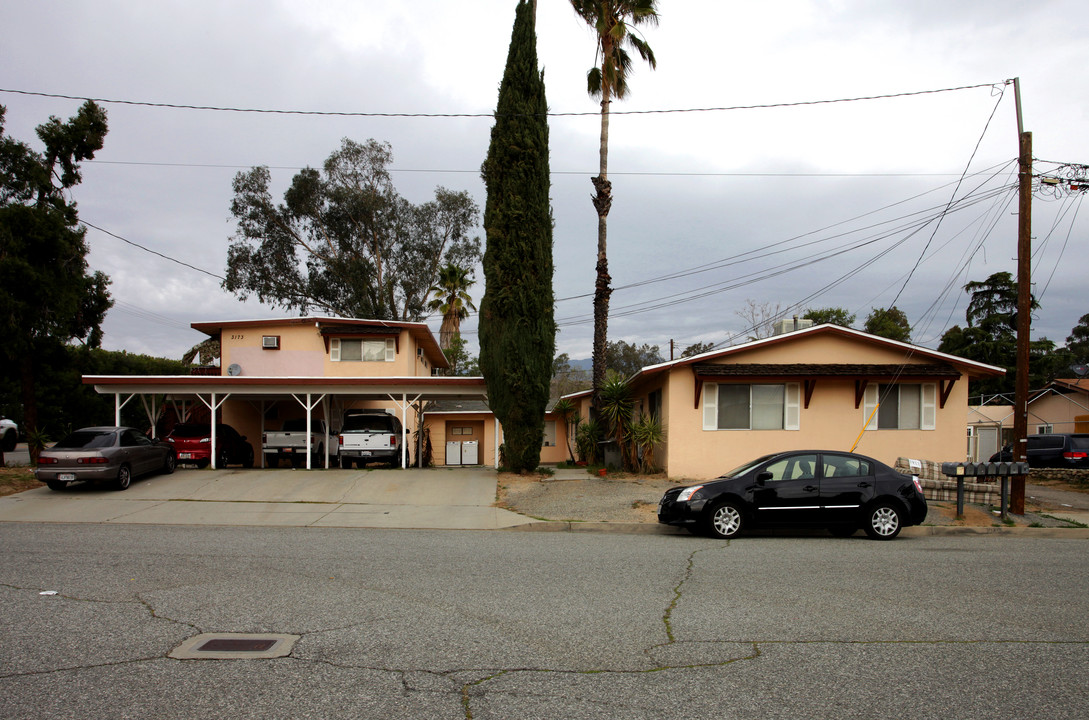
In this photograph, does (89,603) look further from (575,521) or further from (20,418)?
(20,418)

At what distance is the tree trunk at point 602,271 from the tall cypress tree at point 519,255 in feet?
10.8

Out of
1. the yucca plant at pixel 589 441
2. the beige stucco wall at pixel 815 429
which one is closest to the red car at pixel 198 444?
the yucca plant at pixel 589 441

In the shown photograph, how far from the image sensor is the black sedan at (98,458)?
16547mm

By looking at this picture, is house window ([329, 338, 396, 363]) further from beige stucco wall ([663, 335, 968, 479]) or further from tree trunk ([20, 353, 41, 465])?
beige stucco wall ([663, 335, 968, 479])

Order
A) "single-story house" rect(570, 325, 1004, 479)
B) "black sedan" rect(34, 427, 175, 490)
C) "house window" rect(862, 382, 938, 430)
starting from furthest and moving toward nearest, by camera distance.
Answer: "house window" rect(862, 382, 938, 430)
"single-story house" rect(570, 325, 1004, 479)
"black sedan" rect(34, 427, 175, 490)

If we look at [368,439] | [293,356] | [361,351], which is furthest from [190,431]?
[361,351]

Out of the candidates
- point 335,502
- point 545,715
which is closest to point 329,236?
point 335,502

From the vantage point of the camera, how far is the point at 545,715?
14.1 feet

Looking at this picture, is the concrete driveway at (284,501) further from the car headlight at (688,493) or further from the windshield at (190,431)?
the car headlight at (688,493)

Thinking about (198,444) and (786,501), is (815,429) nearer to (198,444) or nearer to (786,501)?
(786,501)

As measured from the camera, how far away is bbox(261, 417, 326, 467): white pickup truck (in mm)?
23031

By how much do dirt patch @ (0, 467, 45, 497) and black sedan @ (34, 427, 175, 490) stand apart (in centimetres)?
45

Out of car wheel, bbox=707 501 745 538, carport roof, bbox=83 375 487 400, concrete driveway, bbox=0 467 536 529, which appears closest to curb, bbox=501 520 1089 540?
concrete driveway, bbox=0 467 536 529

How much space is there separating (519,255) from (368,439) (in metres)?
7.30
